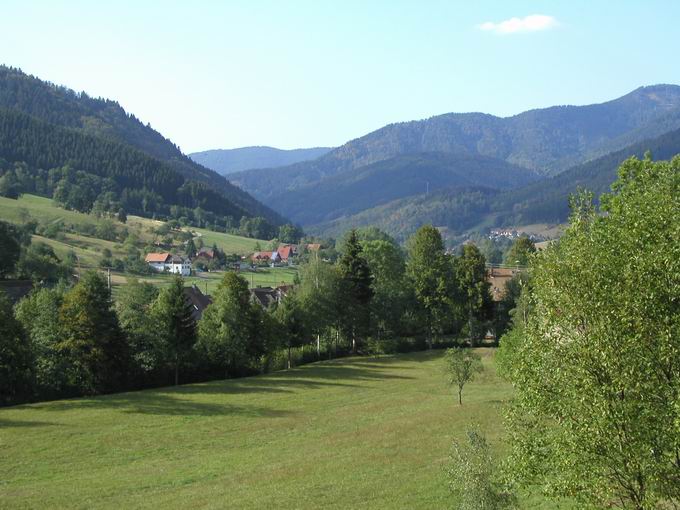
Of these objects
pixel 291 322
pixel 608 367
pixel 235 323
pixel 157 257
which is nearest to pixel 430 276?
pixel 291 322

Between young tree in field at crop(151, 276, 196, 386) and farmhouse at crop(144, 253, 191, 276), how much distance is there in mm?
92449

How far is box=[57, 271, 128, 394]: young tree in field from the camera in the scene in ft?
157

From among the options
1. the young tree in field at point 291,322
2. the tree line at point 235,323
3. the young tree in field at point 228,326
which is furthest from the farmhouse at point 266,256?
the young tree in field at point 228,326

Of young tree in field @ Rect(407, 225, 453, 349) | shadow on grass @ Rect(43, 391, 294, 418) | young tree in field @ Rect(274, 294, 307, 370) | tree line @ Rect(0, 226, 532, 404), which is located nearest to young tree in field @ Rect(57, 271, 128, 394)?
tree line @ Rect(0, 226, 532, 404)

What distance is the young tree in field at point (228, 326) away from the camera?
191 feet

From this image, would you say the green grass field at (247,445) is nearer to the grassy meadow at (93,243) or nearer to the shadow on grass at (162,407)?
the shadow on grass at (162,407)

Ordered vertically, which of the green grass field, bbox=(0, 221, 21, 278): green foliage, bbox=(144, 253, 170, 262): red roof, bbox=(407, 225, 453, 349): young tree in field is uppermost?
bbox=(144, 253, 170, 262): red roof

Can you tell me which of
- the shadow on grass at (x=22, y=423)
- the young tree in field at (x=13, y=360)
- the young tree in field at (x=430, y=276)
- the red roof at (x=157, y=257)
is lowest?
the shadow on grass at (x=22, y=423)

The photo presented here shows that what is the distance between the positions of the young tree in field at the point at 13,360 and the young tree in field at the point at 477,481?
3698 cm

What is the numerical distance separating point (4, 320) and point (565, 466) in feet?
133

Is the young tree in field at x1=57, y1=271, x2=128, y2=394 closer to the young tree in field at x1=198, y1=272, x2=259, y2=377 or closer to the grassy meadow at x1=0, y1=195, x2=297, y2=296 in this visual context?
the young tree in field at x1=198, y1=272, x2=259, y2=377

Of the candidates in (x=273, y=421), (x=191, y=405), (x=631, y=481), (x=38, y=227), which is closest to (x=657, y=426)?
(x=631, y=481)

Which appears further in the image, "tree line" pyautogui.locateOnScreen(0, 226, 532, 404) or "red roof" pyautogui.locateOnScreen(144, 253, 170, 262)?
"red roof" pyautogui.locateOnScreen(144, 253, 170, 262)

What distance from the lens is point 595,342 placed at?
14.0 m
